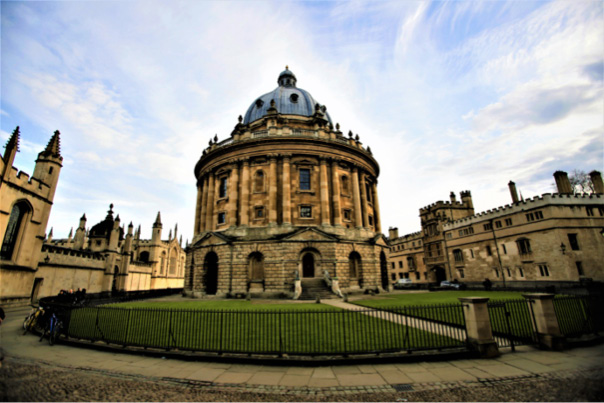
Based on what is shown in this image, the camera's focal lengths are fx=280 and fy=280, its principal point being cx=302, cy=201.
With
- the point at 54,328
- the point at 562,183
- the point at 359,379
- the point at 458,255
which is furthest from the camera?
the point at 458,255

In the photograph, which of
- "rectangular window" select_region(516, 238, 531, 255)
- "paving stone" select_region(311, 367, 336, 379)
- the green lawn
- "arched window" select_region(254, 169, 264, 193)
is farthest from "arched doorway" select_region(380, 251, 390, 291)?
"paving stone" select_region(311, 367, 336, 379)

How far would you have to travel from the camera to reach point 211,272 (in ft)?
100

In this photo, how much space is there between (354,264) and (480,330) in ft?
74.0

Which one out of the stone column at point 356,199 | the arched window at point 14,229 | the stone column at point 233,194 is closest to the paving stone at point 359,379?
the stone column at point 233,194

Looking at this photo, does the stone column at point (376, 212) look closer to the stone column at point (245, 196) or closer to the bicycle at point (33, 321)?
the stone column at point (245, 196)

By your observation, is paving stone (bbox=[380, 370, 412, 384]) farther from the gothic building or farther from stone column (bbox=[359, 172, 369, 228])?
stone column (bbox=[359, 172, 369, 228])

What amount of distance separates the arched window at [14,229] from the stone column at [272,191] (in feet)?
64.3

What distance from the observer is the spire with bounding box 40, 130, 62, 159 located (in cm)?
2458

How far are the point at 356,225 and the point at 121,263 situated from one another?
33860 mm

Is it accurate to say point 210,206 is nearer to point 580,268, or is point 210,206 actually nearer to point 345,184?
point 345,184

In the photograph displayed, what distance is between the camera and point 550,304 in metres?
8.45

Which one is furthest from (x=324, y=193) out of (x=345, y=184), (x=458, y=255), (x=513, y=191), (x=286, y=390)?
(x=513, y=191)

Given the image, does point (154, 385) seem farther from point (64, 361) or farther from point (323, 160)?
point (323, 160)

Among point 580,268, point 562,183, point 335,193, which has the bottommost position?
point 580,268
